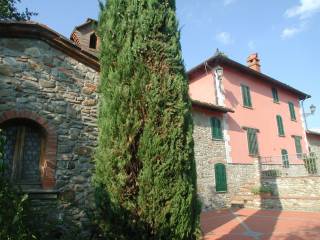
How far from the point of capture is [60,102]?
611 centimetres

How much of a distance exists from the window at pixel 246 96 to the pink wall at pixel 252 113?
1.03ft

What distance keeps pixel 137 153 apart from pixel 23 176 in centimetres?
284

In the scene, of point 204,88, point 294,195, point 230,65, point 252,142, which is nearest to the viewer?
point 294,195

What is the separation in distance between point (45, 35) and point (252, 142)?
13.5 meters

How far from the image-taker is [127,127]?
13.9ft

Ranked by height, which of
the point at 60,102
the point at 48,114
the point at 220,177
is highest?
the point at 60,102

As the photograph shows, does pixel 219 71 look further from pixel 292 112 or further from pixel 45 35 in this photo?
pixel 45 35

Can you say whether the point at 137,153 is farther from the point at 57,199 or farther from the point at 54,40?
the point at 54,40

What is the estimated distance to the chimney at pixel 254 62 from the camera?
19922mm

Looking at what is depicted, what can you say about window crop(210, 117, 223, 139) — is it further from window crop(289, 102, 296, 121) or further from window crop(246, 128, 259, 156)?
window crop(289, 102, 296, 121)

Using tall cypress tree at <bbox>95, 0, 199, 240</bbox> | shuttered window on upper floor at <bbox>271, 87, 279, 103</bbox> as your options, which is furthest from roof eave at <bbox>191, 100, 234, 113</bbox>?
tall cypress tree at <bbox>95, 0, 199, 240</bbox>

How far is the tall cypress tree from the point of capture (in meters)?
3.98

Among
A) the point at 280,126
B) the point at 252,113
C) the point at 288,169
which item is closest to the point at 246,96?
the point at 252,113

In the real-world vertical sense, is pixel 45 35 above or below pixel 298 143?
above
